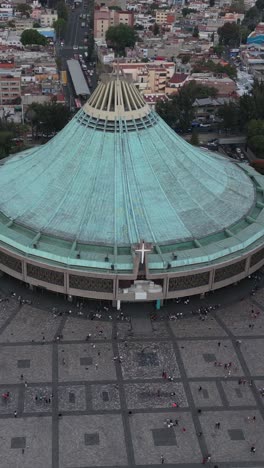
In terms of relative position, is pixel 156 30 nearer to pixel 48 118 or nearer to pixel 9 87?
pixel 9 87

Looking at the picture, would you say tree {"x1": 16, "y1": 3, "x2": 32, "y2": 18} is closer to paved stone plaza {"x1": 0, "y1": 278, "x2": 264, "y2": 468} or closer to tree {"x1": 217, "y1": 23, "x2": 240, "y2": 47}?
tree {"x1": 217, "y1": 23, "x2": 240, "y2": 47}

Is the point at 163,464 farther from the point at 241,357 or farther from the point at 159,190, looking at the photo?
the point at 159,190

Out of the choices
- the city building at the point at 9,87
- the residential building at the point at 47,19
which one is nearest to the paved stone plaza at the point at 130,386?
the city building at the point at 9,87

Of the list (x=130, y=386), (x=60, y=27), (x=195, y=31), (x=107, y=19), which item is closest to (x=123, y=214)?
(x=130, y=386)

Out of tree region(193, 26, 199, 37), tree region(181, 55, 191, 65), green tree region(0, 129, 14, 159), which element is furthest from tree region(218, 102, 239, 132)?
tree region(193, 26, 199, 37)

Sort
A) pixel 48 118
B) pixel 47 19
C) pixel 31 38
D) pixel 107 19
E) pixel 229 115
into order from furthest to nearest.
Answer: pixel 47 19
pixel 107 19
pixel 31 38
pixel 229 115
pixel 48 118

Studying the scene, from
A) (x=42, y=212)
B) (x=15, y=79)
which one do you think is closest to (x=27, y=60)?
(x=15, y=79)

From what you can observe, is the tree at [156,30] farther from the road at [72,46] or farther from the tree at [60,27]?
the tree at [60,27]
